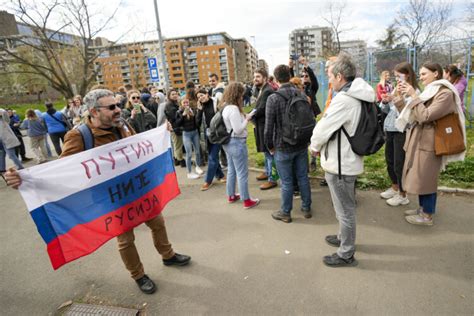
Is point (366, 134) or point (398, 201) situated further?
point (398, 201)

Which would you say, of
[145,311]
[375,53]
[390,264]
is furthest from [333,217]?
[375,53]

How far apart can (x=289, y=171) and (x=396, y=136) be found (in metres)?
1.58

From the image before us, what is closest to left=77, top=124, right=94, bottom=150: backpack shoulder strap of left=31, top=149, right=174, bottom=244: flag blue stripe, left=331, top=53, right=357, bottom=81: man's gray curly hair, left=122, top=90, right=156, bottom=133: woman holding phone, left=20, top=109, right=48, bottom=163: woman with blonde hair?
left=31, top=149, right=174, bottom=244: flag blue stripe

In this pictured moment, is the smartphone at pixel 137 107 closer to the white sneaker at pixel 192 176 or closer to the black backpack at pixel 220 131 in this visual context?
the white sneaker at pixel 192 176

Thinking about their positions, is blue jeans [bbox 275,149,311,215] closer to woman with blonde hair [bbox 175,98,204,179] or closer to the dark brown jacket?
the dark brown jacket

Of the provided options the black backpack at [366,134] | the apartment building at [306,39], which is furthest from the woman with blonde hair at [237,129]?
the apartment building at [306,39]

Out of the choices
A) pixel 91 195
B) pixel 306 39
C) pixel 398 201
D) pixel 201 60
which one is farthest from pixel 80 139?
pixel 306 39

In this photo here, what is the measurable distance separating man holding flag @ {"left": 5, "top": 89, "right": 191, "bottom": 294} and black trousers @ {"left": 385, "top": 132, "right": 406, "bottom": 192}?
3258 mm

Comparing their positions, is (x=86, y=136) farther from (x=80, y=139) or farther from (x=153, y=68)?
(x=153, y=68)

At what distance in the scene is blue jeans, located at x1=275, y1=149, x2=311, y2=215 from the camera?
3.69 m

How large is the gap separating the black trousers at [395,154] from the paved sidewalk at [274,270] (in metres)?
0.47

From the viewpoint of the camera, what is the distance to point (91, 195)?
8.29ft

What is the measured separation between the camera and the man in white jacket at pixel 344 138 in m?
2.47

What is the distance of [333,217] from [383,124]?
5.20 feet
